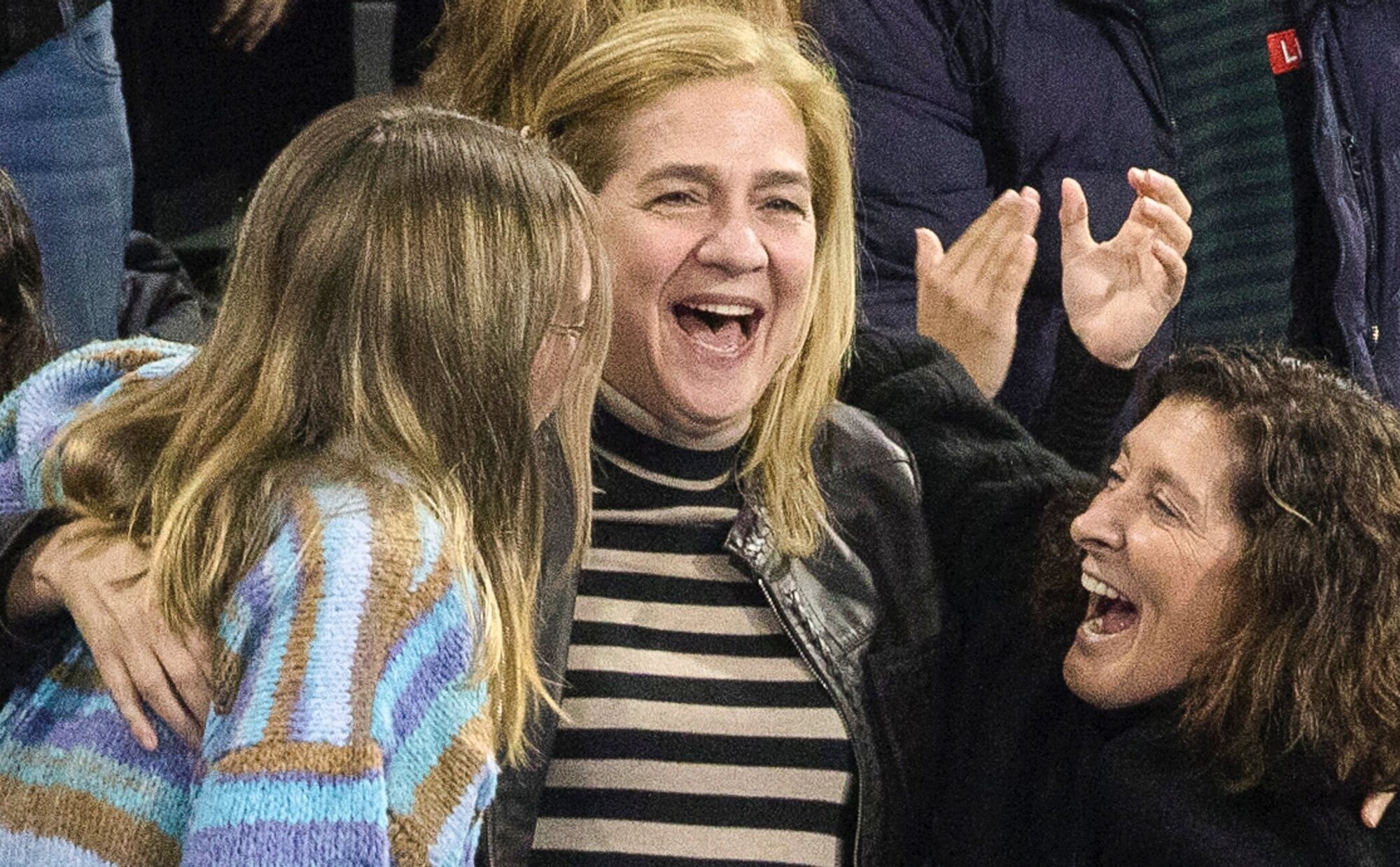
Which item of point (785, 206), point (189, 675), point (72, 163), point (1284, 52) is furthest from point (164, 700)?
point (1284, 52)

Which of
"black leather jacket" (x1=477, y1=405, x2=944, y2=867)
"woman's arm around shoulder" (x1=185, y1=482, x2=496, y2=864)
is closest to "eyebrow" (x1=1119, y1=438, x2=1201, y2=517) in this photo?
"black leather jacket" (x1=477, y1=405, x2=944, y2=867)

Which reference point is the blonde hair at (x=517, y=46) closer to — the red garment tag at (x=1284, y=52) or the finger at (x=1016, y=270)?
the finger at (x=1016, y=270)

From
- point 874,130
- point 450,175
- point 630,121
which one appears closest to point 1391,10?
point 874,130

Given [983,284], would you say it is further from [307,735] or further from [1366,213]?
[307,735]

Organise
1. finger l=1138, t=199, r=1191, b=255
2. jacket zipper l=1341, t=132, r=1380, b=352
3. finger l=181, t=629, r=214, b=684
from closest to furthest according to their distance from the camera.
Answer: finger l=181, t=629, r=214, b=684
finger l=1138, t=199, r=1191, b=255
jacket zipper l=1341, t=132, r=1380, b=352

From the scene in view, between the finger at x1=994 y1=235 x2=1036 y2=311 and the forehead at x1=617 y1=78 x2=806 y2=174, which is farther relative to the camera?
the finger at x1=994 y1=235 x2=1036 y2=311

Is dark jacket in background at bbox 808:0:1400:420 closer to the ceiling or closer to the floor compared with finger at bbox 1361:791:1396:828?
closer to the ceiling

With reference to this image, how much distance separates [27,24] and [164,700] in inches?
45.5

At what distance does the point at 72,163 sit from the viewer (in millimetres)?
2225

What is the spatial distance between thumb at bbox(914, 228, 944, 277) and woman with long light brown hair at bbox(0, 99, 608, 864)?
689 mm

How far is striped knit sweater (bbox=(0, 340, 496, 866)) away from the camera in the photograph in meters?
1.24

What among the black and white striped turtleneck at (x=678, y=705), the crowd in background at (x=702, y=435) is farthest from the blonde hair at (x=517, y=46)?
the black and white striped turtleneck at (x=678, y=705)

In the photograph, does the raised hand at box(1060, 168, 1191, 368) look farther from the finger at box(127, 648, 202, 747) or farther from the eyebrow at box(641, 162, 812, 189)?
the finger at box(127, 648, 202, 747)

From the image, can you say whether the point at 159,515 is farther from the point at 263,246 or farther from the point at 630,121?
the point at 630,121
